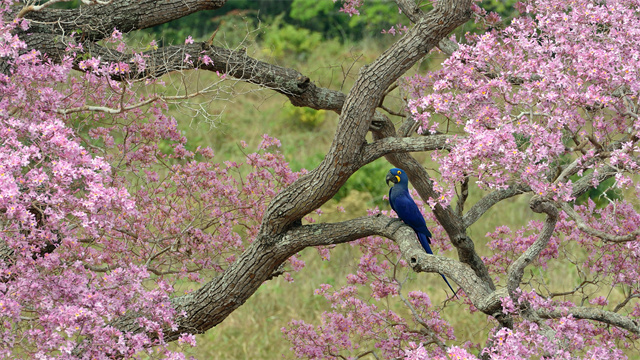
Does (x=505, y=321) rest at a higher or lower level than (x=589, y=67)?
lower

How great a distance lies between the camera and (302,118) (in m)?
14.3

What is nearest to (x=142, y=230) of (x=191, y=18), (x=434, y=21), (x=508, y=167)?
(x=434, y=21)

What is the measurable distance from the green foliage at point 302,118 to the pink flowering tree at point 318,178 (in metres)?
8.02

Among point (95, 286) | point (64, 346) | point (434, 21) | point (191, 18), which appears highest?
point (191, 18)

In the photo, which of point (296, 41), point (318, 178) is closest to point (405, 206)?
point (318, 178)

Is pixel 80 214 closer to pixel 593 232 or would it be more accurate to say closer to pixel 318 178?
pixel 318 178

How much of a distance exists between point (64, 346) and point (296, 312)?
607cm

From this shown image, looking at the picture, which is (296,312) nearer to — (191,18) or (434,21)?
(434,21)

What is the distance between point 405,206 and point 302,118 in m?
9.60

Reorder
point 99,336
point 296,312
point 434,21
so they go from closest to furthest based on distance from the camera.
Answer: point 99,336
point 434,21
point 296,312

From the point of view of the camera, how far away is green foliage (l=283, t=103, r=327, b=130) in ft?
47.1

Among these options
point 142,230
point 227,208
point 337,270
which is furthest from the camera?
point 337,270

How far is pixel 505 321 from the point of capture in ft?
12.2

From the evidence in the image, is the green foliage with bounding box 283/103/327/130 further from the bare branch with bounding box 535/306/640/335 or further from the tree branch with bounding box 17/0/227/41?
the bare branch with bounding box 535/306/640/335
